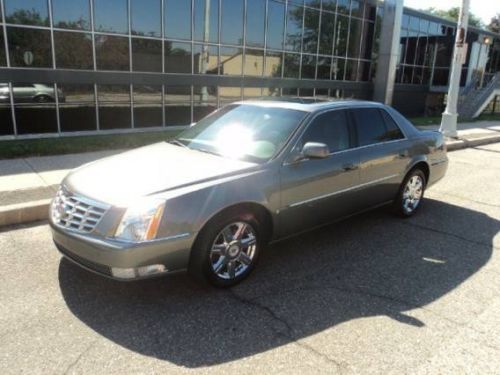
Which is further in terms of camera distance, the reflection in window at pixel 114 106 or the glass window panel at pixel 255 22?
the glass window panel at pixel 255 22

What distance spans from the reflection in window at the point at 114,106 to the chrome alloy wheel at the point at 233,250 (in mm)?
11234

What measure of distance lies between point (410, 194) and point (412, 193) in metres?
0.06

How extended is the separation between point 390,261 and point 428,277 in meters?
0.47

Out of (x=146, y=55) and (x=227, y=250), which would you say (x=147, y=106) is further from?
(x=227, y=250)

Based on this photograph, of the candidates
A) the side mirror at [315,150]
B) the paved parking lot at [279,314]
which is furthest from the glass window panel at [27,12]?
the side mirror at [315,150]

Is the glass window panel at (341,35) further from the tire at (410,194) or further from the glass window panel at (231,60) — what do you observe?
the tire at (410,194)

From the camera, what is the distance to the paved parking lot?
3.03 meters

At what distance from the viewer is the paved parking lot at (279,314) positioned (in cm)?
303

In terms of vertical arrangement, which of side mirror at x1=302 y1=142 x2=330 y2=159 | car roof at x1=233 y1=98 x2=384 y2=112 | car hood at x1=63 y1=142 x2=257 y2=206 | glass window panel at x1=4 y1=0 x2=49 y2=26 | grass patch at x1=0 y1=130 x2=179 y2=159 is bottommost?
grass patch at x1=0 y1=130 x2=179 y2=159

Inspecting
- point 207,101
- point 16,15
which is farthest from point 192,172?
point 207,101

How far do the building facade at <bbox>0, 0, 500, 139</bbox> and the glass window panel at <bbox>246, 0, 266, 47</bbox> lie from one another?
1.6 inches

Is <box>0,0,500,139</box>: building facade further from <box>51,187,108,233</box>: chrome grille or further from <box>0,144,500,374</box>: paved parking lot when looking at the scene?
<box>51,187,108,233</box>: chrome grille

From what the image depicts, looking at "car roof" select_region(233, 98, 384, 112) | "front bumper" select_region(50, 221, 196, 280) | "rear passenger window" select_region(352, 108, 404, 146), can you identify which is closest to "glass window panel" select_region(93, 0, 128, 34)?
"car roof" select_region(233, 98, 384, 112)

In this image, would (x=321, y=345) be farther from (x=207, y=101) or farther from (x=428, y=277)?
(x=207, y=101)
